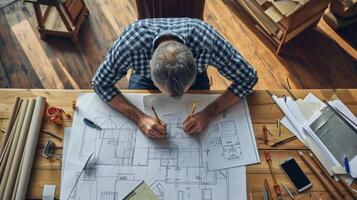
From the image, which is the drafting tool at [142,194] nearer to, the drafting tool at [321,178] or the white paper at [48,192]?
the white paper at [48,192]

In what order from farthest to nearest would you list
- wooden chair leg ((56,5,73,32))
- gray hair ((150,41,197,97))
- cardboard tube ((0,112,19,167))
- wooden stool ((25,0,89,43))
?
wooden stool ((25,0,89,43)) → wooden chair leg ((56,5,73,32)) → cardboard tube ((0,112,19,167)) → gray hair ((150,41,197,97))

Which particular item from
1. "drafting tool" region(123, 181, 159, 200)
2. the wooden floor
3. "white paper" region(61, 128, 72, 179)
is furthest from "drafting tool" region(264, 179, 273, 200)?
the wooden floor

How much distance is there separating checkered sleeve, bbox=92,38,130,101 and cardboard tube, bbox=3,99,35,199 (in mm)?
280

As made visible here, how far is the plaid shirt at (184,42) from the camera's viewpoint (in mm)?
1386

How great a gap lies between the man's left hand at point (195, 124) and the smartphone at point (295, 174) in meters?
0.34

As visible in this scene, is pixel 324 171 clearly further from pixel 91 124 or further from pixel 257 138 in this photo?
pixel 91 124

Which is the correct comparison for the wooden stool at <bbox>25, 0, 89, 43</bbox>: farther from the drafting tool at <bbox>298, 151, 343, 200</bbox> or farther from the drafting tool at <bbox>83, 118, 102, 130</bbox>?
the drafting tool at <bbox>298, 151, 343, 200</bbox>

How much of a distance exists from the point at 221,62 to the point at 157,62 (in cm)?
34

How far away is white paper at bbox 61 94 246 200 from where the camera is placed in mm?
1247

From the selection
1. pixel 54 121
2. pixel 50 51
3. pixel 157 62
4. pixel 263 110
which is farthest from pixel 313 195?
pixel 50 51

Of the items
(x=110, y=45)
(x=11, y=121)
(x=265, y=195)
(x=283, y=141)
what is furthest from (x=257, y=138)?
(x=110, y=45)

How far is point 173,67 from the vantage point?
3.87 ft

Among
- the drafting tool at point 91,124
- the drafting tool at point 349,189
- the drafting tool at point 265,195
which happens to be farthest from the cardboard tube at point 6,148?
the drafting tool at point 349,189

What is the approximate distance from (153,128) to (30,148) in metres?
0.48
